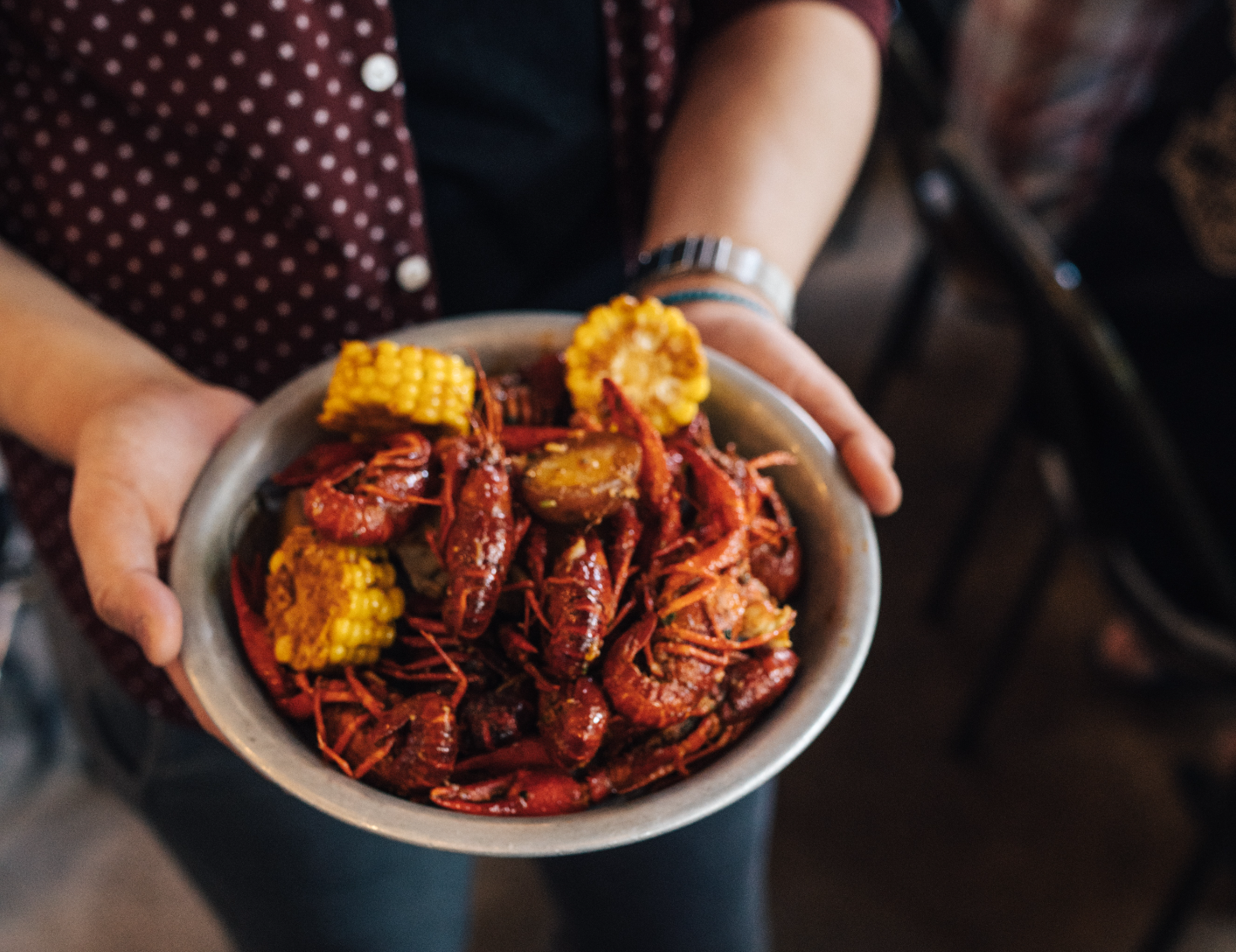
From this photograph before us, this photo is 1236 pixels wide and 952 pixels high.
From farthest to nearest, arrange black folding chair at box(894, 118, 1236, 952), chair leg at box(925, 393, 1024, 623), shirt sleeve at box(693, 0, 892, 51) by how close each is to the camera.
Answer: chair leg at box(925, 393, 1024, 623)
black folding chair at box(894, 118, 1236, 952)
shirt sleeve at box(693, 0, 892, 51)

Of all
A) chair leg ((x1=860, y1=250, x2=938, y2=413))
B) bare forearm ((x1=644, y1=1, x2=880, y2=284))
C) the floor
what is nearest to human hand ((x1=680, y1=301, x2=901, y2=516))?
bare forearm ((x1=644, y1=1, x2=880, y2=284))

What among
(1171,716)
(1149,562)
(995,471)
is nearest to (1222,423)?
(1149,562)

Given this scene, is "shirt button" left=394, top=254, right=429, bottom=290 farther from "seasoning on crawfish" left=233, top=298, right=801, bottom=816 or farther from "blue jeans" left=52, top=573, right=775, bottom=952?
"blue jeans" left=52, top=573, right=775, bottom=952

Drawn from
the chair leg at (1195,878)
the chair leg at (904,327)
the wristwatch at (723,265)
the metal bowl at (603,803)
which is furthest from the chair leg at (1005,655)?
the metal bowl at (603,803)

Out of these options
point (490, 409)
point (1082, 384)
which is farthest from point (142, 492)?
point (1082, 384)

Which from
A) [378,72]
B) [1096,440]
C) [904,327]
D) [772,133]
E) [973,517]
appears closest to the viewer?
[378,72]

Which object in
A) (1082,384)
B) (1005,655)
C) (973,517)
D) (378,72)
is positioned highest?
(378,72)

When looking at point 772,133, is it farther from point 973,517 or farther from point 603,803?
point 973,517
